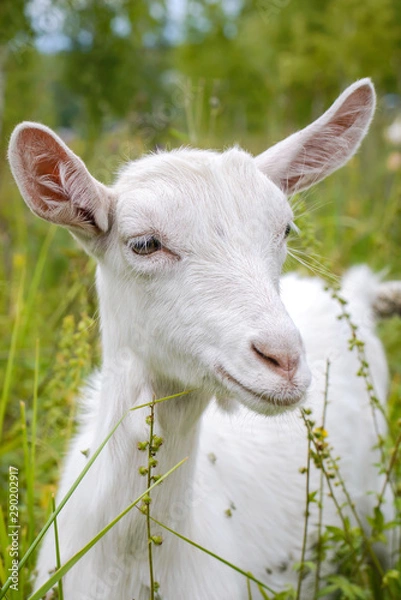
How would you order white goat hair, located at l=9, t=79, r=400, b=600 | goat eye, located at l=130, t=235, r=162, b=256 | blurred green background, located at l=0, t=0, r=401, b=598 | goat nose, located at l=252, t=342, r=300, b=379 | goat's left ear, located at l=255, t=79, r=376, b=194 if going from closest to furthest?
1. goat nose, located at l=252, t=342, r=300, b=379
2. white goat hair, located at l=9, t=79, r=400, b=600
3. goat eye, located at l=130, t=235, r=162, b=256
4. goat's left ear, located at l=255, t=79, r=376, b=194
5. blurred green background, located at l=0, t=0, r=401, b=598

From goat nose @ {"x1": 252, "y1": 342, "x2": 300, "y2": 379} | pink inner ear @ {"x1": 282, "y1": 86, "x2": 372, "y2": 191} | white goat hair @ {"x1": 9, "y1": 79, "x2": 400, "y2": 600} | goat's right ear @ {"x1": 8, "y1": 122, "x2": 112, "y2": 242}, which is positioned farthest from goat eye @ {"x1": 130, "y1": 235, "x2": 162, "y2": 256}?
pink inner ear @ {"x1": 282, "y1": 86, "x2": 372, "y2": 191}

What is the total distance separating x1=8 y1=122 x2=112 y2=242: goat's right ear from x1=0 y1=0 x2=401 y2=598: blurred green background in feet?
2.00

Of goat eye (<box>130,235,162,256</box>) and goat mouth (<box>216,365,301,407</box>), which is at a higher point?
goat eye (<box>130,235,162,256</box>)

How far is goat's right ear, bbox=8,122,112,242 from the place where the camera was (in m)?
1.92

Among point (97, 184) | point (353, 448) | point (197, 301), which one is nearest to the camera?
point (197, 301)

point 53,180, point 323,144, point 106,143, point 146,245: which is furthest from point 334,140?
point 106,143

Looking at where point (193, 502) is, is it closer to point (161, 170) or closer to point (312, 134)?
point (161, 170)

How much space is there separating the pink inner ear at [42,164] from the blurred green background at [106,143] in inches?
24.1

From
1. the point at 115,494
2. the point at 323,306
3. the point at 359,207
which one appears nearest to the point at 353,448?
the point at 323,306

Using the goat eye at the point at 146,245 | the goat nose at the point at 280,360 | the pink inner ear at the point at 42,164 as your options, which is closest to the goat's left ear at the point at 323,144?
the goat eye at the point at 146,245

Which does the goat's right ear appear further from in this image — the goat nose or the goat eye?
the goat nose

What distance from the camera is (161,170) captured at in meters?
2.11

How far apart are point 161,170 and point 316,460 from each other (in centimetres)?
103

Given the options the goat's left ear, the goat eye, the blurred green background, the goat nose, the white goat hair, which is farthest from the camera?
the blurred green background
